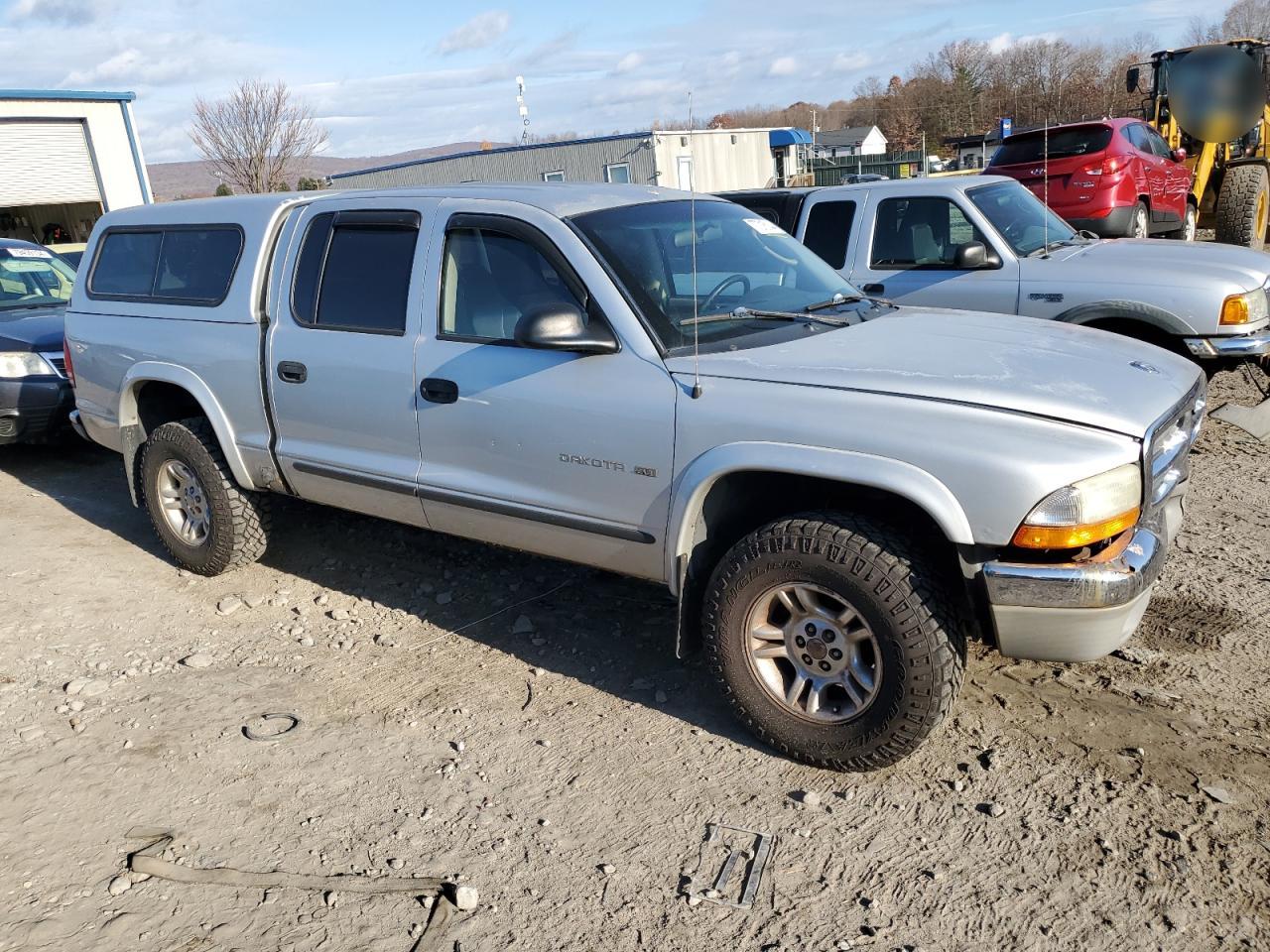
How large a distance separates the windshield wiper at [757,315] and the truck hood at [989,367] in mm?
80

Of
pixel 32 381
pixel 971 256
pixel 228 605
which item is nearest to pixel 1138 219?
pixel 971 256

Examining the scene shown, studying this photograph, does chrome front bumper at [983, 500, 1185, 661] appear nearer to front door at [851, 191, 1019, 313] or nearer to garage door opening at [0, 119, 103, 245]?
front door at [851, 191, 1019, 313]

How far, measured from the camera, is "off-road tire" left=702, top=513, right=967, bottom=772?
10.4 feet

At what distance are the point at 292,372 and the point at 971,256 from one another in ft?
14.6

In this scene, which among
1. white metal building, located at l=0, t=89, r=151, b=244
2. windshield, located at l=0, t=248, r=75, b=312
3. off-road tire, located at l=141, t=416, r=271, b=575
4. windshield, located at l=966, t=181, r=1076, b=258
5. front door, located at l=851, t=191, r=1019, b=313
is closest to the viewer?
off-road tire, located at l=141, t=416, r=271, b=575

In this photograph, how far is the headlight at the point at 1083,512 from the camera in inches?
116

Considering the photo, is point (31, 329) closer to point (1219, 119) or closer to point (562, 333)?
point (562, 333)

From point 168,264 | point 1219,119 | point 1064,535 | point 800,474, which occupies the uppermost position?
point 1219,119

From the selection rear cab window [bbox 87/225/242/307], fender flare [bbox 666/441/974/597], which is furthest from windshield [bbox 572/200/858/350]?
rear cab window [bbox 87/225/242/307]

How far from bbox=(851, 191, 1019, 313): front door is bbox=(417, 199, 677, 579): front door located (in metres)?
3.93

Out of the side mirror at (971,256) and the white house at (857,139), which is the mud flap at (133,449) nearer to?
the side mirror at (971,256)

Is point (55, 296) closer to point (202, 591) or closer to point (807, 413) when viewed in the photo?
point (202, 591)

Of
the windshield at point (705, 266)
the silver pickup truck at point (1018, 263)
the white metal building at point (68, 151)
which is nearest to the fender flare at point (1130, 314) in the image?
the silver pickup truck at point (1018, 263)

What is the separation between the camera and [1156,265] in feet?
21.4
